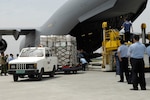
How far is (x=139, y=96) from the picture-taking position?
893cm

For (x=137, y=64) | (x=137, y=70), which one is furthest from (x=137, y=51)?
(x=137, y=70)

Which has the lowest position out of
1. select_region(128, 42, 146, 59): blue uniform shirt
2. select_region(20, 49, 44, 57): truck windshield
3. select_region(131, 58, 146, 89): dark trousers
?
select_region(131, 58, 146, 89): dark trousers

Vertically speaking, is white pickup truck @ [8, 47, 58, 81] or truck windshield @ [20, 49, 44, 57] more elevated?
truck windshield @ [20, 49, 44, 57]

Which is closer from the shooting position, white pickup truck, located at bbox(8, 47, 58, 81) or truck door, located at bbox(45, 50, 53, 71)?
white pickup truck, located at bbox(8, 47, 58, 81)

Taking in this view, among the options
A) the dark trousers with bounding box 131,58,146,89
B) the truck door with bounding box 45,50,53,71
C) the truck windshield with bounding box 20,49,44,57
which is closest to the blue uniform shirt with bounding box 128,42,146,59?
the dark trousers with bounding box 131,58,146,89

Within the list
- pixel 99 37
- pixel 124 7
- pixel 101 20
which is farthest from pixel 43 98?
pixel 99 37

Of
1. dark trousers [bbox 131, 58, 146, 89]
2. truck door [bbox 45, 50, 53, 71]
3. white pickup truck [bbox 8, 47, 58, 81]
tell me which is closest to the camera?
dark trousers [bbox 131, 58, 146, 89]

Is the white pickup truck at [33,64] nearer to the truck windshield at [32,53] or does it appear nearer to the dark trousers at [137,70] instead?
the truck windshield at [32,53]

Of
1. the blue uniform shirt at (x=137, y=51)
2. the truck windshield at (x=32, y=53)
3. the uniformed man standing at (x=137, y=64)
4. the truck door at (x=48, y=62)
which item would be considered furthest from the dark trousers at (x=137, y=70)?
the truck windshield at (x=32, y=53)

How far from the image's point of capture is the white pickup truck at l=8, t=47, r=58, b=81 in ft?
49.1

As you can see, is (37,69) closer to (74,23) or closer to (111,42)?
(111,42)

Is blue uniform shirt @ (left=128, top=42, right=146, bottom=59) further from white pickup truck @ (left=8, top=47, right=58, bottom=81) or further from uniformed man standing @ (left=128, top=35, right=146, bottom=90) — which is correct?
white pickup truck @ (left=8, top=47, right=58, bottom=81)

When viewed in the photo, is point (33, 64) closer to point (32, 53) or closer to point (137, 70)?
point (32, 53)

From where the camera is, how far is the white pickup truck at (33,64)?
14953mm
